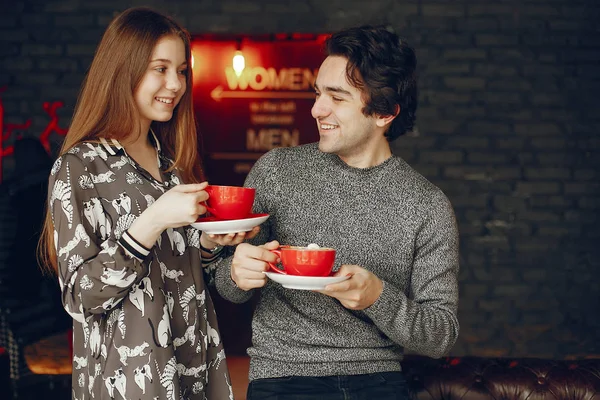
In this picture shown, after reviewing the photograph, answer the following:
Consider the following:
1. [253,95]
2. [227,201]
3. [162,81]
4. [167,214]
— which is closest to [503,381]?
[227,201]

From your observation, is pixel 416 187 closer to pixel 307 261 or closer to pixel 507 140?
pixel 307 261

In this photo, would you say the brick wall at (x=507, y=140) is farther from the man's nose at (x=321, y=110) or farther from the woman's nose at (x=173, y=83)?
the woman's nose at (x=173, y=83)

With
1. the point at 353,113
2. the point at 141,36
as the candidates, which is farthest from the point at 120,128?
the point at 353,113

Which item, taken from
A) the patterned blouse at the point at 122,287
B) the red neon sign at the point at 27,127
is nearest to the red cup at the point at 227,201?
the patterned blouse at the point at 122,287

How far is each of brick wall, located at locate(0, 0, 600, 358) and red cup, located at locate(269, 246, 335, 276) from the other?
310 cm

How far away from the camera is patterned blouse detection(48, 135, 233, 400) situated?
4.77 ft

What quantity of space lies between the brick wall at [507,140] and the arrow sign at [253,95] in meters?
0.39

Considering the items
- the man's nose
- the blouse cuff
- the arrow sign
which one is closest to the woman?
the blouse cuff

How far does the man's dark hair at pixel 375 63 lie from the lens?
1.96 meters

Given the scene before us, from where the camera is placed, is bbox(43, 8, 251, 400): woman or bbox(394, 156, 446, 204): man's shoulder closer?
bbox(43, 8, 251, 400): woman

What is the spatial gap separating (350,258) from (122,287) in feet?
2.15

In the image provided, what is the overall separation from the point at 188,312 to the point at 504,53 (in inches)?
133

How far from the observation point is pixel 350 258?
73.9 inches

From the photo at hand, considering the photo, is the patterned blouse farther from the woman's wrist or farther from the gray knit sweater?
the gray knit sweater
